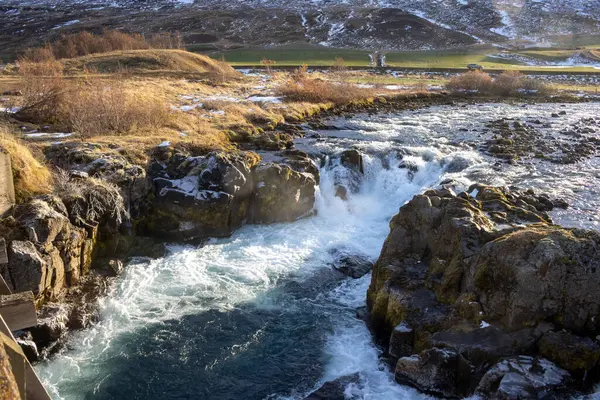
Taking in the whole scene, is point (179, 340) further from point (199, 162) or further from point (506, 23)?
point (506, 23)

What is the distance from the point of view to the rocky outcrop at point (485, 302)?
964 cm

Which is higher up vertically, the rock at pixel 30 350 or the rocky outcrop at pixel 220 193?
the rocky outcrop at pixel 220 193

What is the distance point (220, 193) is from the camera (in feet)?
58.3

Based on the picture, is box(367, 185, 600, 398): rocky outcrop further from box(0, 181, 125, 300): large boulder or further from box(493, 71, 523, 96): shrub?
box(493, 71, 523, 96): shrub

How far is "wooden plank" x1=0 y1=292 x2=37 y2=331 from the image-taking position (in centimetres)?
824

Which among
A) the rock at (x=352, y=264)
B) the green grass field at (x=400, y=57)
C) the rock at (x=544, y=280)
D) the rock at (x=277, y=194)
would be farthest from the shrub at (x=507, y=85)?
the rock at (x=544, y=280)

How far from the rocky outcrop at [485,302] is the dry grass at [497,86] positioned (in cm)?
3796

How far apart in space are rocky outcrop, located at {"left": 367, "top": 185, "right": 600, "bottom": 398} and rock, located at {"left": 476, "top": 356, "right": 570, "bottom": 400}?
0.07 meters

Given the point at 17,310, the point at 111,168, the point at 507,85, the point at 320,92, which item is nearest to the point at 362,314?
the point at 17,310

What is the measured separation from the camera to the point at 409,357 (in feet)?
33.9

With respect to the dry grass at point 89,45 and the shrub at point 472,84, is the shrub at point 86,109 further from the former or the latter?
the shrub at point 472,84

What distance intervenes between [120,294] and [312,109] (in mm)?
23677

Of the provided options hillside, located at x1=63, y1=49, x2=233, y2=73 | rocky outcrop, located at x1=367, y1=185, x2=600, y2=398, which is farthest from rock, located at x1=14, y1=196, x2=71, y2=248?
hillside, located at x1=63, y1=49, x2=233, y2=73

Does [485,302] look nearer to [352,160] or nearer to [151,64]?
[352,160]
